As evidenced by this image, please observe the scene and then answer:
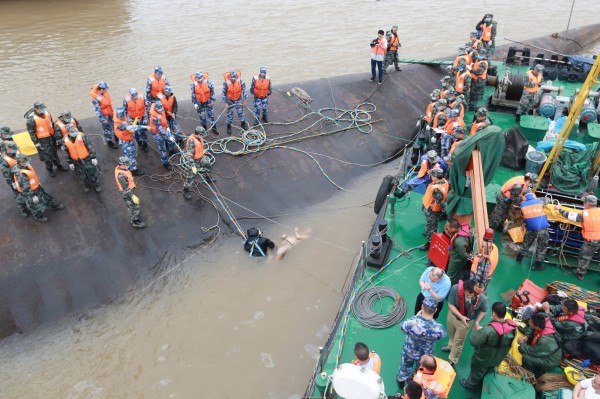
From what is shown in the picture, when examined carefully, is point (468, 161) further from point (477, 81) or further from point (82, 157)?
point (82, 157)

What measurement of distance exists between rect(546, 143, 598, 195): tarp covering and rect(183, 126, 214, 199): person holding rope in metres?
7.52

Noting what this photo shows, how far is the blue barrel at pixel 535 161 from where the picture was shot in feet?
32.5

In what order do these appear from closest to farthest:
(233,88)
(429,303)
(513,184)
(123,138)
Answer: (429,303) < (513,184) < (123,138) < (233,88)

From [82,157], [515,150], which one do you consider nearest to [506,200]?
[515,150]

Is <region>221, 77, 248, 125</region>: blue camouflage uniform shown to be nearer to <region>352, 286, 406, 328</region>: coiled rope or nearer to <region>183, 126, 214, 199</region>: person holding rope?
<region>183, 126, 214, 199</region>: person holding rope

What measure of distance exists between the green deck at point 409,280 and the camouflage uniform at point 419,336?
871 millimetres

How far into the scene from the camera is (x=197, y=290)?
394 inches

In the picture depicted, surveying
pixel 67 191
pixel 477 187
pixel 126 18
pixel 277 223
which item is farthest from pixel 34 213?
pixel 126 18

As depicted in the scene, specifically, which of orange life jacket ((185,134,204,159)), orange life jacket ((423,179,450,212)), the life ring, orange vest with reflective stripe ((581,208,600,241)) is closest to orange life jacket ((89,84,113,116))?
orange life jacket ((185,134,204,159))

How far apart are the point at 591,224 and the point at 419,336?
3.88m

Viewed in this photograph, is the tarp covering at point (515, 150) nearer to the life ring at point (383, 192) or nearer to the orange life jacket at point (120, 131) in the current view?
the life ring at point (383, 192)

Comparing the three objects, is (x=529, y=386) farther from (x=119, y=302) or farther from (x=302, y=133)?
(x=302, y=133)

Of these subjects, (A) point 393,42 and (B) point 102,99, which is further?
(A) point 393,42

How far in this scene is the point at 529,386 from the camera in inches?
241
